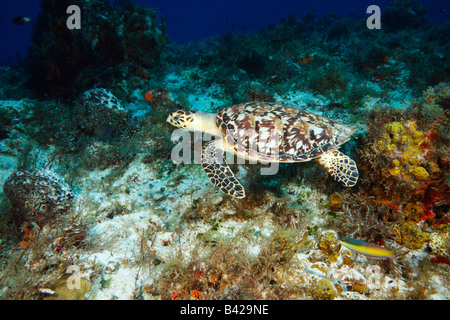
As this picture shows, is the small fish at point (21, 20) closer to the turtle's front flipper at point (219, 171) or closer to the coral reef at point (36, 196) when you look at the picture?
the coral reef at point (36, 196)

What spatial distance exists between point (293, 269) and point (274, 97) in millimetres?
5640

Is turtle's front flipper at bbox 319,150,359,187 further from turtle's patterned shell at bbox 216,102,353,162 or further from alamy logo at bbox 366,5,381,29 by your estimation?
alamy logo at bbox 366,5,381,29

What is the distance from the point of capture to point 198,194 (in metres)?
4.03

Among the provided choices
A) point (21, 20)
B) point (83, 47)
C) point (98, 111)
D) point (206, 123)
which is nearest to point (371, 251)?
point (206, 123)

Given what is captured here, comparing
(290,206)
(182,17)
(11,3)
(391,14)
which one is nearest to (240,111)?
(290,206)

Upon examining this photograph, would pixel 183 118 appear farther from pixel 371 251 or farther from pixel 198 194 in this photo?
pixel 371 251

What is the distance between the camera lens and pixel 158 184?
14.5 ft

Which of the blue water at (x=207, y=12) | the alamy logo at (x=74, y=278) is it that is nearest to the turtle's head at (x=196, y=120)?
the alamy logo at (x=74, y=278)

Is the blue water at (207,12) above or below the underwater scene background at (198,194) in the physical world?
above

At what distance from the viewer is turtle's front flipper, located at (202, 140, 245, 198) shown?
3.46 metres

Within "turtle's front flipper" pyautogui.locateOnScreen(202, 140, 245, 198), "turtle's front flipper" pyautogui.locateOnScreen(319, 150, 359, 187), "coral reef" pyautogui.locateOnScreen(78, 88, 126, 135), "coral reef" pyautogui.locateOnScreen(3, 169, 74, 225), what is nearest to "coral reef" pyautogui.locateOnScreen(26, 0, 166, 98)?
"coral reef" pyautogui.locateOnScreen(78, 88, 126, 135)

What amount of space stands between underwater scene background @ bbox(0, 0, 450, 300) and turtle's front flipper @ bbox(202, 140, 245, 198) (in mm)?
355

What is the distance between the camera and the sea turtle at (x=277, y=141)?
3570mm
